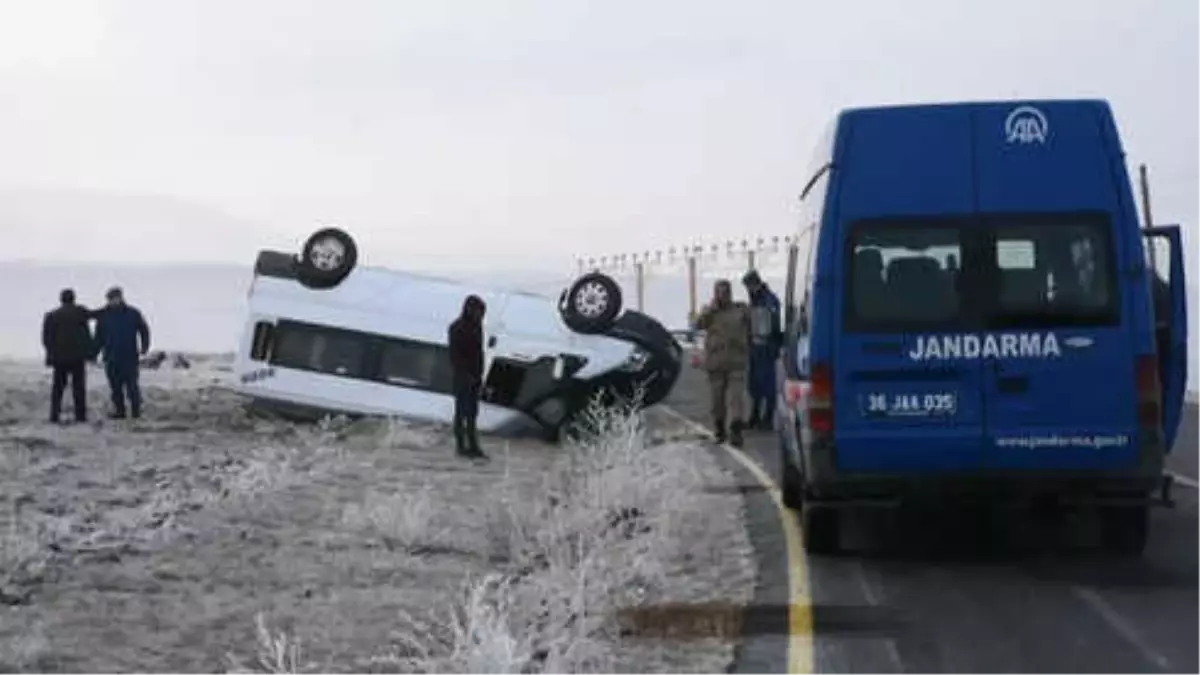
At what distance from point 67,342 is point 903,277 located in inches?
563

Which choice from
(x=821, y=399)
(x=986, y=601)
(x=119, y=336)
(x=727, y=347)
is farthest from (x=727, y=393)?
(x=986, y=601)

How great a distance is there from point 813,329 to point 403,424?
1245cm

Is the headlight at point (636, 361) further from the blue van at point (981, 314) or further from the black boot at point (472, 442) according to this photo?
the blue van at point (981, 314)

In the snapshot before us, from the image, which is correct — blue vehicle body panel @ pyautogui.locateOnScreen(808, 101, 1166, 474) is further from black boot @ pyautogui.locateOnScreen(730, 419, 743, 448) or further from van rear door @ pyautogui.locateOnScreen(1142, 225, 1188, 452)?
black boot @ pyautogui.locateOnScreen(730, 419, 743, 448)

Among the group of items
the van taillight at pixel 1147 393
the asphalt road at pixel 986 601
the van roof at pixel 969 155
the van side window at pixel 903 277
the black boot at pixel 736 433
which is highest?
the van roof at pixel 969 155

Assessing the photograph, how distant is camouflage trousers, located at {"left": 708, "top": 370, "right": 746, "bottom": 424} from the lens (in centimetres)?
2095

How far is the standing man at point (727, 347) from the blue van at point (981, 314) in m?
9.28

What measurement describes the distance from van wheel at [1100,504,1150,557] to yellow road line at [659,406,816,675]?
195cm

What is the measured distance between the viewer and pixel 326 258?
23766mm

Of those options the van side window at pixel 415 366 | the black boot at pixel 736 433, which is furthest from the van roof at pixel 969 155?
the van side window at pixel 415 366

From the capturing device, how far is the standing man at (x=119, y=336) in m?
23.8

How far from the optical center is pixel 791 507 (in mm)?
14930

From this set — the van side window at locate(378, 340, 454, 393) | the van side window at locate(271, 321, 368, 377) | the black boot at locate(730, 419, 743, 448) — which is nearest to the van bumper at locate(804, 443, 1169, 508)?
the black boot at locate(730, 419, 743, 448)

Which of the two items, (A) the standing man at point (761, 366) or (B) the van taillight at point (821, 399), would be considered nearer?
(B) the van taillight at point (821, 399)
